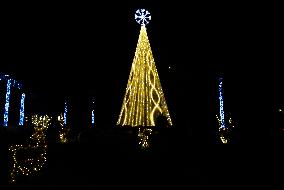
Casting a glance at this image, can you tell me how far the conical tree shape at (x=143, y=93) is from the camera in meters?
14.3

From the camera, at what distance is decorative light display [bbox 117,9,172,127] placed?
14.3 meters

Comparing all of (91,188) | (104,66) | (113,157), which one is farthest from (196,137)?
(104,66)

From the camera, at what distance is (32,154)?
780 cm

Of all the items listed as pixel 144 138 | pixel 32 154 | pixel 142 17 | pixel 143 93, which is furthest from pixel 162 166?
pixel 142 17

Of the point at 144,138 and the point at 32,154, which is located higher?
the point at 144,138

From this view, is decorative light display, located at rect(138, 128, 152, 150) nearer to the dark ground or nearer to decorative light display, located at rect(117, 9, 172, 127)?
the dark ground

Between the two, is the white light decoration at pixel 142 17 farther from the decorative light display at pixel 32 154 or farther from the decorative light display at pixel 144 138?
the decorative light display at pixel 32 154

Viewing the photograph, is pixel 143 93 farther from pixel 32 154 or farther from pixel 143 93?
pixel 32 154

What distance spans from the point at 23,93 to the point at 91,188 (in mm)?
13445

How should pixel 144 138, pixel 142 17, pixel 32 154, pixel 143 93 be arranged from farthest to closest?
pixel 142 17, pixel 143 93, pixel 144 138, pixel 32 154

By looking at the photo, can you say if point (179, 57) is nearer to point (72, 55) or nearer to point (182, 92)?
point (182, 92)

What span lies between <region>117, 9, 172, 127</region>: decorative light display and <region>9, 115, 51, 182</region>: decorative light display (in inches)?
247

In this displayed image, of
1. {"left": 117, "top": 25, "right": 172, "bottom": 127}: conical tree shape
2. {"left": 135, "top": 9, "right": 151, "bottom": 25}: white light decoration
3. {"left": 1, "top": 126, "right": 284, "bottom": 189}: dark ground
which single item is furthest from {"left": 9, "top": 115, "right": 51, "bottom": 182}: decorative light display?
{"left": 135, "top": 9, "right": 151, "bottom": 25}: white light decoration

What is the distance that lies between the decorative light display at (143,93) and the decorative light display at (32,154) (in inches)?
247
